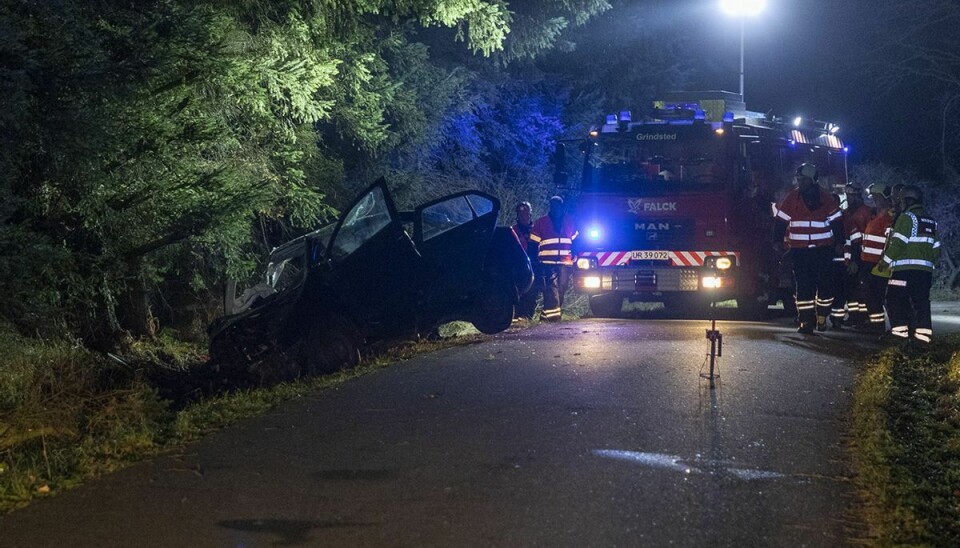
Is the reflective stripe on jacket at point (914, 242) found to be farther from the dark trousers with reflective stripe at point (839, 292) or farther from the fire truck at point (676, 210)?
the fire truck at point (676, 210)

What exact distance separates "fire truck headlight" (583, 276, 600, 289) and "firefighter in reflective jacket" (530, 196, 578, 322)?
1.17 ft

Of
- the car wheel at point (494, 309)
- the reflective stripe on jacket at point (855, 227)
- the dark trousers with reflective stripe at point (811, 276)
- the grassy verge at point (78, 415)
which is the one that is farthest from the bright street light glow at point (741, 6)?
the grassy verge at point (78, 415)

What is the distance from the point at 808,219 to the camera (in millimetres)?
12492

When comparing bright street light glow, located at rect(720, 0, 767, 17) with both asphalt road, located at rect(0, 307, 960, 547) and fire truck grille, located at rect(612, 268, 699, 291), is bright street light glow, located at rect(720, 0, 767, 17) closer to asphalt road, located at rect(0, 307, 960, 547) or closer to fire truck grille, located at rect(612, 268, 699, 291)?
fire truck grille, located at rect(612, 268, 699, 291)

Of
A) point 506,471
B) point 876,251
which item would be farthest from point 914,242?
point 506,471

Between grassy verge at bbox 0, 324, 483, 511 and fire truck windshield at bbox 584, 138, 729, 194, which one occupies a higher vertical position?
fire truck windshield at bbox 584, 138, 729, 194

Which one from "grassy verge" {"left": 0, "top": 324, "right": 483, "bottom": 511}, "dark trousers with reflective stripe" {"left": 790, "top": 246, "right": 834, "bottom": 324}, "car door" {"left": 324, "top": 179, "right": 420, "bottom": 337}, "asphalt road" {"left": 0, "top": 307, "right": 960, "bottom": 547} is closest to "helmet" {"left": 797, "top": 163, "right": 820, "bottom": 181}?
"dark trousers with reflective stripe" {"left": 790, "top": 246, "right": 834, "bottom": 324}

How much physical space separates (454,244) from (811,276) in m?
4.73

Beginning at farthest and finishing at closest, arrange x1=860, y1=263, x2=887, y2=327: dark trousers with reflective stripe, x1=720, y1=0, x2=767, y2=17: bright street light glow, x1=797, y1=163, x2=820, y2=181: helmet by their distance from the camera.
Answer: x1=720, y1=0, x2=767, y2=17: bright street light glow → x1=860, y1=263, x2=887, y2=327: dark trousers with reflective stripe → x1=797, y1=163, x2=820, y2=181: helmet

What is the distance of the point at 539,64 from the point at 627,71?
2831 mm

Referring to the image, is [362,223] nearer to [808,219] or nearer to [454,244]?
[454,244]

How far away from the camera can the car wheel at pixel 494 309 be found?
1166 centimetres

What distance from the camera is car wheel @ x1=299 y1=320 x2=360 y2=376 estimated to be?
1004cm

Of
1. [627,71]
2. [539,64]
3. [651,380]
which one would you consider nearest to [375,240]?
[651,380]
